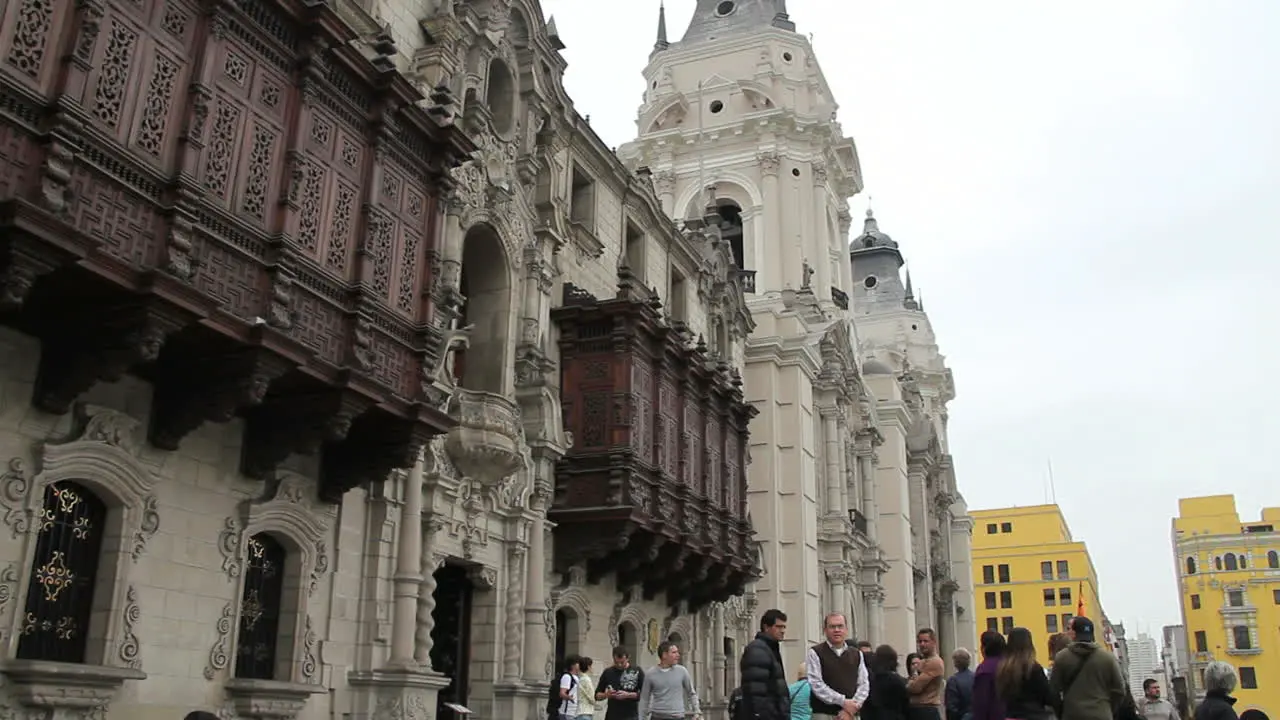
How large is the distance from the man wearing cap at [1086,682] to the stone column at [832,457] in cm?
2752

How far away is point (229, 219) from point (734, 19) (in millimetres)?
34226

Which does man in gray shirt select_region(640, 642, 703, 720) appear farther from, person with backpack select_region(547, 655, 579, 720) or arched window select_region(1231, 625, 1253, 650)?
arched window select_region(1231, 625, 1253, 650)

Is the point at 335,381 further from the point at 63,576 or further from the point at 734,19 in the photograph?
the point at 734,19

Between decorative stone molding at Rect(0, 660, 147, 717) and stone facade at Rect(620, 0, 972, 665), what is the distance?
22.5m

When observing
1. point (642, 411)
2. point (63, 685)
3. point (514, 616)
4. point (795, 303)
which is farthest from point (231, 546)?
point (795, 303)

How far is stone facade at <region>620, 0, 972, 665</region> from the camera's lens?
32.8 meters

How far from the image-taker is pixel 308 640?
44.1 feet

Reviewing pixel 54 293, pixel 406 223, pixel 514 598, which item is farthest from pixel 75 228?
pixel 514 598

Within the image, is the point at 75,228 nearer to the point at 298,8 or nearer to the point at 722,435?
the point at 298,8

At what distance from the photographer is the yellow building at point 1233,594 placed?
8156 centimetres

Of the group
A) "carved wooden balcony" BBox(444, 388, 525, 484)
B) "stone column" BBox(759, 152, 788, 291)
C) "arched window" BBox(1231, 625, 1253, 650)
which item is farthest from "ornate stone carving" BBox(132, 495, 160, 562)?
"arched window" BBox(1231, 625, 1253, 650)

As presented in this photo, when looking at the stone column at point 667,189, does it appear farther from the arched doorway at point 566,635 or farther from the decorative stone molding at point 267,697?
the decorative stone molding at point 267,697

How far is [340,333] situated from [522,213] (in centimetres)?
739

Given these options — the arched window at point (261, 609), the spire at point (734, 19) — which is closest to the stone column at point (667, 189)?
the spire at point (734, 19)
